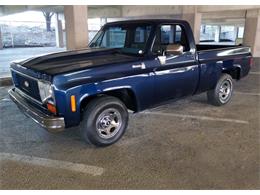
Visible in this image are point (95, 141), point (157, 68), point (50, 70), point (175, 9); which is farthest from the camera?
point (175, 9)

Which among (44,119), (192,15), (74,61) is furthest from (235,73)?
(192,15)

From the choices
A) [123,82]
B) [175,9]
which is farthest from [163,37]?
[175,9]

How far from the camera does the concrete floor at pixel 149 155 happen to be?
2832 mm

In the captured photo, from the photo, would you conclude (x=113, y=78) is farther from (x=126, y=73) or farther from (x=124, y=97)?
(x=124, y=97)

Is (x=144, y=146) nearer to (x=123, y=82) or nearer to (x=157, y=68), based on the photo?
(x=123, y=82)

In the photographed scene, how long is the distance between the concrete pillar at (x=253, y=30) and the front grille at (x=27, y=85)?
55.7 ft

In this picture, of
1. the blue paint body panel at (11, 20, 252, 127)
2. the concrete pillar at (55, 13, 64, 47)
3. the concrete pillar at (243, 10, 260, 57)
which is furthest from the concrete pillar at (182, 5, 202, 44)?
the concrete pillar at (55, 13, 64, 47)

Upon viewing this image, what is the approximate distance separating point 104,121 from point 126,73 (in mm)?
767

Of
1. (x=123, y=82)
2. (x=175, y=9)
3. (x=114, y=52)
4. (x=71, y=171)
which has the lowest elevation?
(x=71, y=171)

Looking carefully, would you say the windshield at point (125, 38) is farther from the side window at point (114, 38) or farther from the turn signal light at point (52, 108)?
the turn signal light at point (52, 108)

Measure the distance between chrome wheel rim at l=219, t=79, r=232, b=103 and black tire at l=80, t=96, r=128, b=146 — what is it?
265 centimetres

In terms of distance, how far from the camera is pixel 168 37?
14.4ft

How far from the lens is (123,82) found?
140 inches

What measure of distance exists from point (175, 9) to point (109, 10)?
17.0 feet
